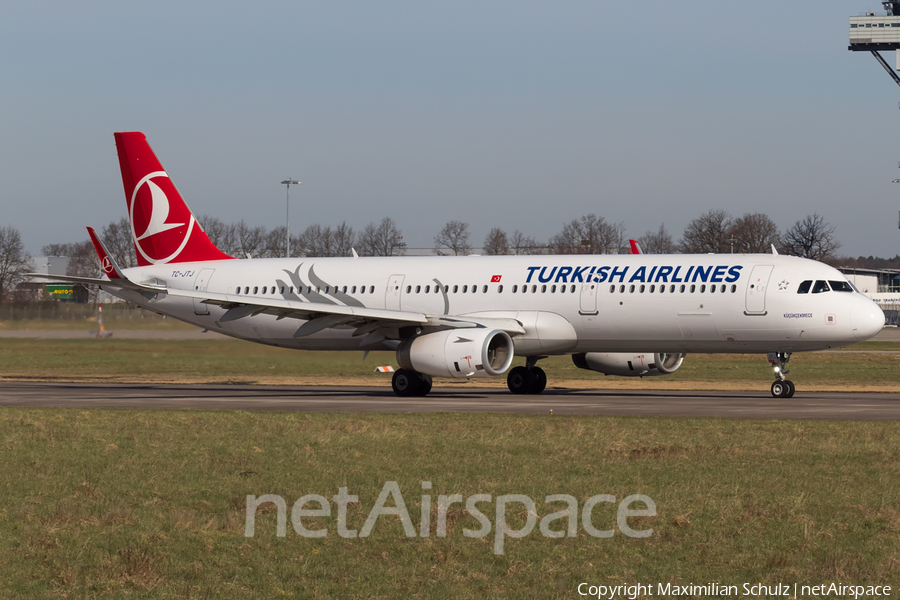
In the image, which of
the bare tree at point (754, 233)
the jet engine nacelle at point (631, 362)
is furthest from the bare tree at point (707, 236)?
the jet engine nacelle at point (631, 362)

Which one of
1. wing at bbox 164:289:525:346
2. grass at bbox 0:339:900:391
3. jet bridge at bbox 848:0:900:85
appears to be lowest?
grass at bbox 0:339:900:391

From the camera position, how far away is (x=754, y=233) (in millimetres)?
110062

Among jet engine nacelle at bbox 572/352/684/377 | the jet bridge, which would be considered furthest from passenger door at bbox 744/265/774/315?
the jet bridge

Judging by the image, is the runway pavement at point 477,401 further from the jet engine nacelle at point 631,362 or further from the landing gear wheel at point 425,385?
the jet engine nacelle at point 631,362

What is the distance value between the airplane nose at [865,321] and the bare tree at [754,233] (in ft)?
256

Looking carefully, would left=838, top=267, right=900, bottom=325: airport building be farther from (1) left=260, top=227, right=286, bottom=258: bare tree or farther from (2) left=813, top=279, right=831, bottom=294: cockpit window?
(2) left=813, top=279, right=831, bottom=294: cockpit window

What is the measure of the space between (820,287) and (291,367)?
60.3ft

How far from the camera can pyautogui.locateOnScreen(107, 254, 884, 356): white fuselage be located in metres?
28.2

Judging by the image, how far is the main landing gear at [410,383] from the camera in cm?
3070

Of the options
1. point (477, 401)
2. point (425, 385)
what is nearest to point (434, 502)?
point (477, 401)

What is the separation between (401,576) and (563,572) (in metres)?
1.27

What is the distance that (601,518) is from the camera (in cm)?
1100

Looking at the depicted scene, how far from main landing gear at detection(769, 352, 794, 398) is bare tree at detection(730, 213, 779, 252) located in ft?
253
